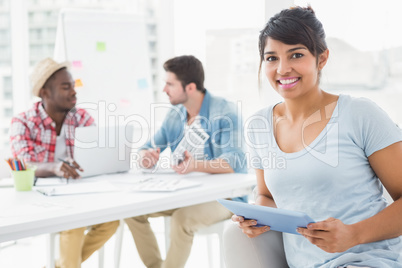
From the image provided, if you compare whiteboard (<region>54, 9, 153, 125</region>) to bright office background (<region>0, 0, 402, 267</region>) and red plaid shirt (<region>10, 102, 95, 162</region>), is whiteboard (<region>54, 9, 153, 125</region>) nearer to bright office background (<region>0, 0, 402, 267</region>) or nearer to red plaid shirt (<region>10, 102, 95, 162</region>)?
bright office background (<region>0, 0, 402, 267</region>)

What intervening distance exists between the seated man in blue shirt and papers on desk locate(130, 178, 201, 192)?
0.71 ft

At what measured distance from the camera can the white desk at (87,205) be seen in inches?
61.9

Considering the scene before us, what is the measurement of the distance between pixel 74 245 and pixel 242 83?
291cm

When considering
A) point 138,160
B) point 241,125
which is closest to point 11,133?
point 138,160

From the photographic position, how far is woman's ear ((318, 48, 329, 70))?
1.52 m

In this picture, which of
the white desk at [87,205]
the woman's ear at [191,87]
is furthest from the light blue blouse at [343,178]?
the woman's ear at [191,87]

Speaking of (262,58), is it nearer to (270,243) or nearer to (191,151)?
(270,243)

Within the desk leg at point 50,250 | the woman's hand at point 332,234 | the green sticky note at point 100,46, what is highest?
the green sticky note at point 100,46

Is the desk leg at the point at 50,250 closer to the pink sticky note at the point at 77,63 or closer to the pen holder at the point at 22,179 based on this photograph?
the pen holder at the point at 22,179

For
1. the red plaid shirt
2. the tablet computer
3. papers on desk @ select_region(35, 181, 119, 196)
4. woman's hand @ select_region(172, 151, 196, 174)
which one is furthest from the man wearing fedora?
the tablet computer

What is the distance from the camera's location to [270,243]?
1.51 metres

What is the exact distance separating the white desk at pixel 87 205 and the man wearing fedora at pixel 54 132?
318 millimetres

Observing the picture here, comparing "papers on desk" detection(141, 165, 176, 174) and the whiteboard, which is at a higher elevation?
the whiteboard

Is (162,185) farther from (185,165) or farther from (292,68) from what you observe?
(292,68)
